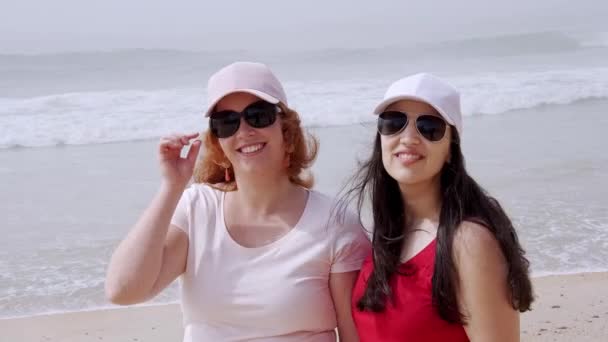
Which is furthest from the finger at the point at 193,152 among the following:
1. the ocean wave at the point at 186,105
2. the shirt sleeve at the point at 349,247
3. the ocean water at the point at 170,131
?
the ocean wave at the point at 186,105

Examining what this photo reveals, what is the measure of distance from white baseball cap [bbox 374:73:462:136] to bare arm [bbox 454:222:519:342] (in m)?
0.37

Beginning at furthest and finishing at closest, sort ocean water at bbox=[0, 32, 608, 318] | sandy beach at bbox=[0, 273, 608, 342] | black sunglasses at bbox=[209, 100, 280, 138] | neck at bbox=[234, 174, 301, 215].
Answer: ocean water at bbox=[0, 32, 608, 318] → sandy beach at bbox=[0, 273, 608, 342] → neck at bbox=[234, 174, 301, 215] → black sunglasses at bbox=[209, 100, 280, 138]

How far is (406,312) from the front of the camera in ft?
8.48

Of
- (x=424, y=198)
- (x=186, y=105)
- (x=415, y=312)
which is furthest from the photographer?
(x=186, y=105)

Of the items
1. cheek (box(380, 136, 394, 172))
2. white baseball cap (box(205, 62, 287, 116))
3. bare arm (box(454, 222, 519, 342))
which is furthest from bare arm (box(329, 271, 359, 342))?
white baseball cap (box(205, 62, 287, 116))

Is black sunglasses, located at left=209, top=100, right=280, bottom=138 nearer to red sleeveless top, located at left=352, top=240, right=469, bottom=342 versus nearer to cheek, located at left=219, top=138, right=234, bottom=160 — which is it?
cheek, located at left=219, top=138, right=234, bottom=160

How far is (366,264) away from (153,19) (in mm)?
37478

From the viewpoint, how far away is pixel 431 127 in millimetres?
2654

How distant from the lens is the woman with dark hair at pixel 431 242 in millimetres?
2482

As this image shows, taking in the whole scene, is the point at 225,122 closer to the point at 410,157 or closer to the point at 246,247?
the point at 246,247

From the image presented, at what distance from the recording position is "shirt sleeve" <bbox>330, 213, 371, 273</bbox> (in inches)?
117

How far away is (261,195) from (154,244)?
463 mm

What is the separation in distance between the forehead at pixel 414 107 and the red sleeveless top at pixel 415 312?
0.41 m

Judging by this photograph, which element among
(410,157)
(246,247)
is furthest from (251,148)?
(410,157)
